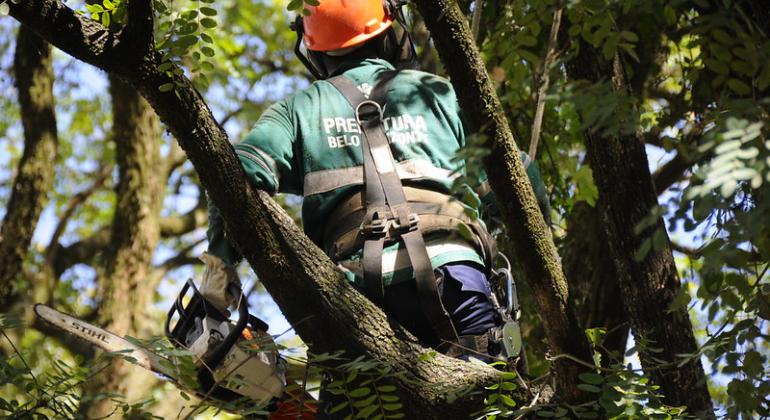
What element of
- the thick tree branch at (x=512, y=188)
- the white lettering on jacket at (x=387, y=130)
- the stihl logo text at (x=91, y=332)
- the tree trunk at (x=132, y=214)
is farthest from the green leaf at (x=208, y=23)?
the tree trunk at (x=132, y=214)

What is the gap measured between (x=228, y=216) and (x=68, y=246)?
764cm

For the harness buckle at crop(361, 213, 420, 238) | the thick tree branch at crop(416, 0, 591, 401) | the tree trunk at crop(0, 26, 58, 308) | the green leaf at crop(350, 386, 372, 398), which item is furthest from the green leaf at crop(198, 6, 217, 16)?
the tree trunk at crop(0, 26, 58, 308)

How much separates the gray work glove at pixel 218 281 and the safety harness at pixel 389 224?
0.36m

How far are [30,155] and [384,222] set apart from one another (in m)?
5.41

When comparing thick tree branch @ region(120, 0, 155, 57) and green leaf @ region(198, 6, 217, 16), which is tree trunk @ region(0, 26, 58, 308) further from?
thick tree branch @ region(120, 0, 155, 57)

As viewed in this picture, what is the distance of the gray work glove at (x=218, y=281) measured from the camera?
10.9ft

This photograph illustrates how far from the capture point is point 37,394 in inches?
123

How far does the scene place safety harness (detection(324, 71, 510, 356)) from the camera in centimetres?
333

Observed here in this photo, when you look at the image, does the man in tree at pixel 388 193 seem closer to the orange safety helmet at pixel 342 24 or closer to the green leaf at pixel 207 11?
the orange safety helmet at pixel 342 24

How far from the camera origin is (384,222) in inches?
134

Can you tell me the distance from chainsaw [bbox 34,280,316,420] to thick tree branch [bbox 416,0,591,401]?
2.52 feet

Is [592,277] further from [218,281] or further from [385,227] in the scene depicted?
[218,281]

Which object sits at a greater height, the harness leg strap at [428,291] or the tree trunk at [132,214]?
the tree trunk at [132,214]

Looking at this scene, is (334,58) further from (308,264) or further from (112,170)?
(112,170)
